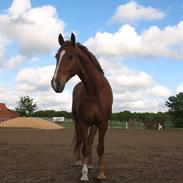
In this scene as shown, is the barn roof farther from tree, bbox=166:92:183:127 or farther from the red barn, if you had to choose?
tree, bbox=166:92:183:127

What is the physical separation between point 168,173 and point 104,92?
2.33 metres

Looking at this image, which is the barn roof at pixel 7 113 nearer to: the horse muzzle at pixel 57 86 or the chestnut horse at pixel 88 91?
the chestnut horse at pixel 88 91

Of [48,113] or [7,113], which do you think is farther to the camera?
[48,113]

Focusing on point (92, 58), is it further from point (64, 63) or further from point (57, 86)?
point (57, 86)

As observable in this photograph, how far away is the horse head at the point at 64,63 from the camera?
21.2 ft

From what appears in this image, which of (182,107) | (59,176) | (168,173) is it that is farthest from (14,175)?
(182,107)

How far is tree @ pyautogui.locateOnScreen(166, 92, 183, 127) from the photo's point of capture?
7531 centimetres

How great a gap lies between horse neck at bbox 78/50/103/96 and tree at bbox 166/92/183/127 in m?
66.3

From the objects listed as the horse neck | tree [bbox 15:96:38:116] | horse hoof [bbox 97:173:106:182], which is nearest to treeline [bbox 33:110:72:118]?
tree [bbox 15:96:38:116]

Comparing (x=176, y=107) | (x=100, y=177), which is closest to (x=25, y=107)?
(x=176, y=107)

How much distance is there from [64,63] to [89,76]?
874 mm

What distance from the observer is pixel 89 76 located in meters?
7.55

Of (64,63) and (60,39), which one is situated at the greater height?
(60,39)

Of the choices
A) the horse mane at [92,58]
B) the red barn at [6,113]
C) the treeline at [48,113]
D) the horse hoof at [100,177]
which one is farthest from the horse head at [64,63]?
the treeline at [48,113]
